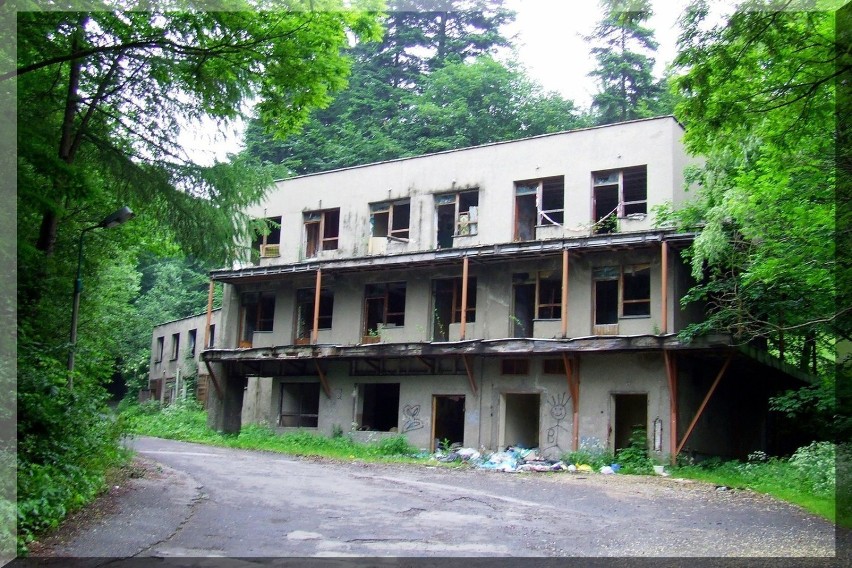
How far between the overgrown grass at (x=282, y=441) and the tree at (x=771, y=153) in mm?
9663

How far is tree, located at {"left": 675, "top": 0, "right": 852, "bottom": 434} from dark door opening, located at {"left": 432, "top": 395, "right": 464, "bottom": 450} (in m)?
9.11

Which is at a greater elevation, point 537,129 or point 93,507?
point 537,129

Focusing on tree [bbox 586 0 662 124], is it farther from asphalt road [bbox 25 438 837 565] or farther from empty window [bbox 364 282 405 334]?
asphalt road [bbox 25 438 837 565]

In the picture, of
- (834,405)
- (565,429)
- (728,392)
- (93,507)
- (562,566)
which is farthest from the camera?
(728,392)

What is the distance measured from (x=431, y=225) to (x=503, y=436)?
725 cm

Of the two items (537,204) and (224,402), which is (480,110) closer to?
(537,204)

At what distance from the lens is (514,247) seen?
926 inches

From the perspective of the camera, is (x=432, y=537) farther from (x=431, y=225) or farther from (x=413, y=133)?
(x=413, y=133)

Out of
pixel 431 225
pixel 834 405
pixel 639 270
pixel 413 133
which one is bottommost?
pixel 834 405

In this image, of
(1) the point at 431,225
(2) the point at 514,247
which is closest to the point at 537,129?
(1) the point at 431,225

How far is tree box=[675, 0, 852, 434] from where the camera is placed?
28.7 feet

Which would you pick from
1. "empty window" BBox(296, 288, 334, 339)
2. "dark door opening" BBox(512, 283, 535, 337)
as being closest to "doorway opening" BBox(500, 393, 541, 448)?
"dark door opening" BBox(512, 283, 535, 337)

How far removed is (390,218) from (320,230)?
9.93 ft

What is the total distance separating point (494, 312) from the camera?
25.1m
